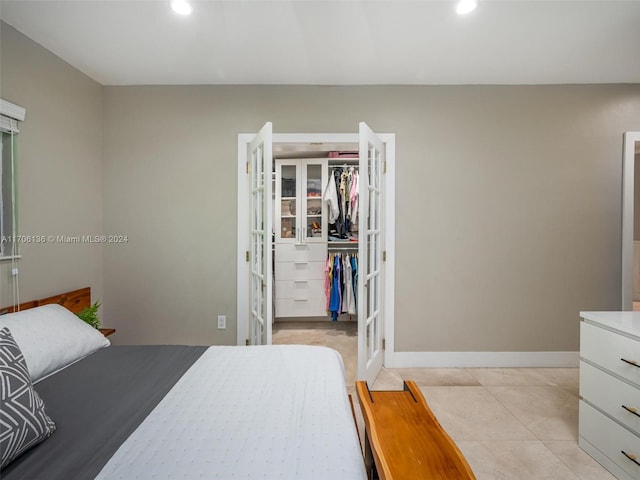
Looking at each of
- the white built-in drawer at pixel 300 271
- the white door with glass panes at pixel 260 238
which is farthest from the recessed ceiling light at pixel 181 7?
the white built-in drawer at pixel 300 271

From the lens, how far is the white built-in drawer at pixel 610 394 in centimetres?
150

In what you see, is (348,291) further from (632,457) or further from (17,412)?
(17,412)

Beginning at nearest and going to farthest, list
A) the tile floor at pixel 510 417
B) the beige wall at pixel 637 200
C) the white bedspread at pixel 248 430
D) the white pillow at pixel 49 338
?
the white bedspread at pixel 248 430, the white pillow at pixel 49 338, the tile floor at pixel 510 417, the beige wall at pixel 637 200

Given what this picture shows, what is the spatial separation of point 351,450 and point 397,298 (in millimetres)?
2052

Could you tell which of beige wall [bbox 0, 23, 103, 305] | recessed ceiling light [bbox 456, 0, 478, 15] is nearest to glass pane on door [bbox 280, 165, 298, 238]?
beige wall [bbox 0, 23, 103, 305]

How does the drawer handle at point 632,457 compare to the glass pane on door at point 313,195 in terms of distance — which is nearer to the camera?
the drawer handle at point 632,457

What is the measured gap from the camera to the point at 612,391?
1.60 meters

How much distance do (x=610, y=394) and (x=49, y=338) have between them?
2738 mm

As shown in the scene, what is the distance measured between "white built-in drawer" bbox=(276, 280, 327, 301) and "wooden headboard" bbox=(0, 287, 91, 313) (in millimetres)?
2108

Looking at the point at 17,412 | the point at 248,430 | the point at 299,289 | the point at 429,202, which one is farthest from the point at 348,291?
the point at 17,412

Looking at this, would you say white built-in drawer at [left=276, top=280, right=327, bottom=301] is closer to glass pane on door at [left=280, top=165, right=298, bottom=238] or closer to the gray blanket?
glass pane on door at [left=280, top=165, right=298, bottom=238]

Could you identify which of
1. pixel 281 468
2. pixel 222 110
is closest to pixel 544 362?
pixel 281 468

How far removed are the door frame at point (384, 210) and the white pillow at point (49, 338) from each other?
122 cm

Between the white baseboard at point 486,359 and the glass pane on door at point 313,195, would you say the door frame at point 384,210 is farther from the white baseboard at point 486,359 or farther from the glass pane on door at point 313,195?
the glass pane on door at point 313,195
